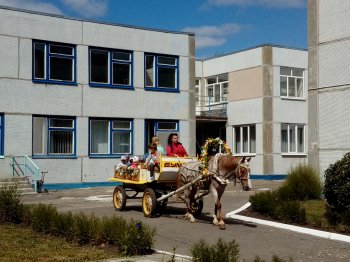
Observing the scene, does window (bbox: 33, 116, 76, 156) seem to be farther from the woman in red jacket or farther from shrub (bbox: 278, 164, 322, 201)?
shrub (bbox: 278, 164, 322, 201)

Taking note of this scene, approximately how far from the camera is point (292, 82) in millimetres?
37469

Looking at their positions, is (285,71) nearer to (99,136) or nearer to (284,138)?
(284,138)

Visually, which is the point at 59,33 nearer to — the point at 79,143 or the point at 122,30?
the point at 122,30

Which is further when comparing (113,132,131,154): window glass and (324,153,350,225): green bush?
(113,132,131,154): window glass

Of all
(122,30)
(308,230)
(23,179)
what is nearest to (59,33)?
(122,30)

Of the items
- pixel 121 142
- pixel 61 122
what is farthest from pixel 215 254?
pixel 121 142

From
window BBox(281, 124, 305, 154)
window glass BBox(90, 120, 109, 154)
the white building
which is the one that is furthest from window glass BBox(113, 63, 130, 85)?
window BBox(281, 124, 305, 154)

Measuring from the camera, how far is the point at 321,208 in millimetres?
15047

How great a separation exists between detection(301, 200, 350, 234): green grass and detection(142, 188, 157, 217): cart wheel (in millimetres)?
3798

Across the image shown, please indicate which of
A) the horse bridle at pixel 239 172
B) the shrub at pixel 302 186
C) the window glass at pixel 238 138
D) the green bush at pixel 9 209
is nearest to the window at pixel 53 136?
the green bush at pixel 9 209

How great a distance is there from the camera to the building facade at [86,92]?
26.1 meters

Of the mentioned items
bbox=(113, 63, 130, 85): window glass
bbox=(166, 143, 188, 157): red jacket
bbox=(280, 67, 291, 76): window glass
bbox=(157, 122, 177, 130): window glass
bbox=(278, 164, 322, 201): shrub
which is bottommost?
bbox=(278, 164, 322, 201): shrub

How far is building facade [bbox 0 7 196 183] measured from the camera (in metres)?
26.1

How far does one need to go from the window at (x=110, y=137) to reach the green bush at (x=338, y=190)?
17.1m
